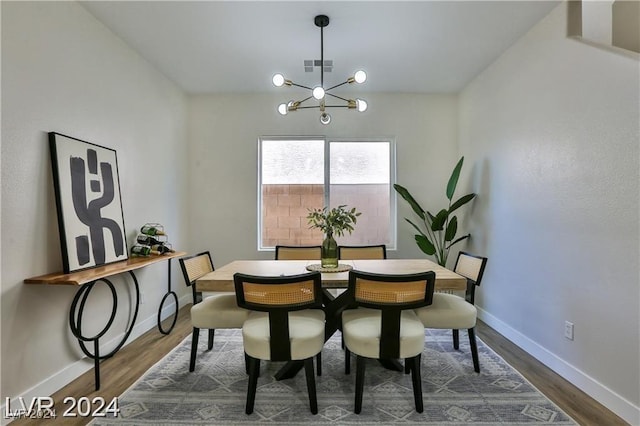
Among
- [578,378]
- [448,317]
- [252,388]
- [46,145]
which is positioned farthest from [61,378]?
[578,378]

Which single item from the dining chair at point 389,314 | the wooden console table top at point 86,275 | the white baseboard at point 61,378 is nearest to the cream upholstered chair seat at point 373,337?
the dining chair at point 389,314

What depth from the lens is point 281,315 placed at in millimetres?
1835

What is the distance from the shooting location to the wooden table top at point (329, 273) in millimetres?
2119

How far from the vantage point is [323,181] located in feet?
14.4

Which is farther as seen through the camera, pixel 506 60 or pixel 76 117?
pixel 506 60

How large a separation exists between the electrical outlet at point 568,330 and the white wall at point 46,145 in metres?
3.65

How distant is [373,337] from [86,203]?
2.30 metres

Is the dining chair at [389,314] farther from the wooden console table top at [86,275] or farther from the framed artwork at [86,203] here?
the framed artwork at [86,203]

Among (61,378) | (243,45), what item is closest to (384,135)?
(243,45)

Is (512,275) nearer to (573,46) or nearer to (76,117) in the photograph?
(573,46)

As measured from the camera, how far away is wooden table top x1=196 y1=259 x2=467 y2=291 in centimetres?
212

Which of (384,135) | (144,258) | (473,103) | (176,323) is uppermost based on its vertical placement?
(473,103)

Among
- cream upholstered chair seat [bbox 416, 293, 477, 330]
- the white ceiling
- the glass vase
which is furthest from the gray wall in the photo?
the glass vase

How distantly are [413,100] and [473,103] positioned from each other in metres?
0.76
